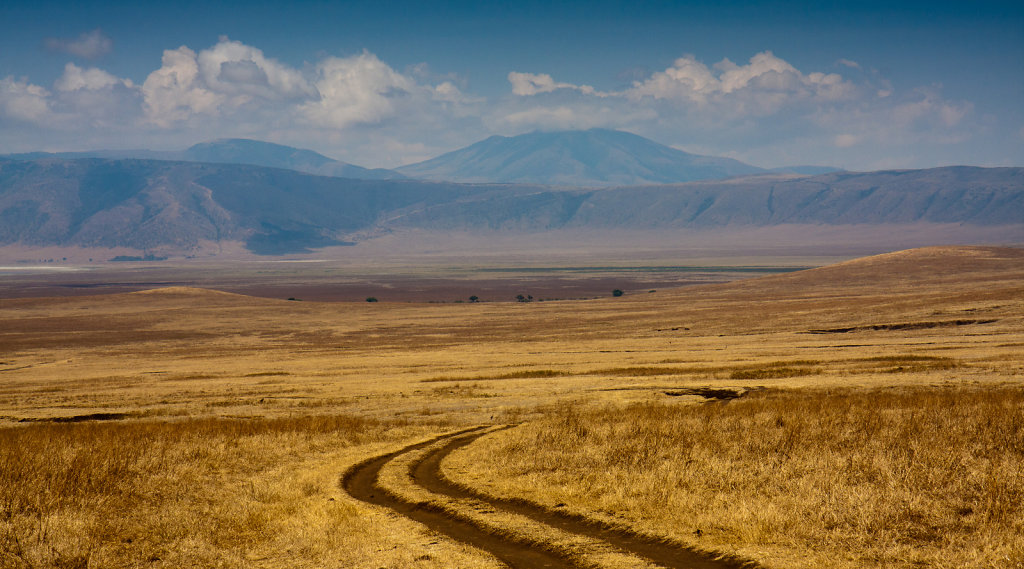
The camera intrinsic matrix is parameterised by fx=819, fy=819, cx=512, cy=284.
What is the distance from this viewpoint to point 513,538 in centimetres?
1127

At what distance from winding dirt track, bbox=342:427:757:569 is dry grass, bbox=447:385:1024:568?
335mm

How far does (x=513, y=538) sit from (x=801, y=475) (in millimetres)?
5259

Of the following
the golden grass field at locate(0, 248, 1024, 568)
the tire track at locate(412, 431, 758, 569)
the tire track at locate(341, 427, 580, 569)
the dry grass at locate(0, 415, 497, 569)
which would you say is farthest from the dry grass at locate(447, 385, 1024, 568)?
the dry grass at locate(0, 415, 497, 569)

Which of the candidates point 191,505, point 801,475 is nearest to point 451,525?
point 191,505

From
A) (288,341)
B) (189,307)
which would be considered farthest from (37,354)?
(189,307)

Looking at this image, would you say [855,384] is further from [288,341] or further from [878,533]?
[288,341]

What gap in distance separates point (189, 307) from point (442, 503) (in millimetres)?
108221

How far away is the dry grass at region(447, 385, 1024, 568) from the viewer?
34.1 ft

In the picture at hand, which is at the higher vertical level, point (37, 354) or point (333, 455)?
point (333, 455)

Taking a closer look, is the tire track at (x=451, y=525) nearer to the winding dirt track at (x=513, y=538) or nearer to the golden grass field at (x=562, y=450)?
the winding dirt track at (x=513, y=538)

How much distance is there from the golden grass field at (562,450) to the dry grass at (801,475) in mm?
51

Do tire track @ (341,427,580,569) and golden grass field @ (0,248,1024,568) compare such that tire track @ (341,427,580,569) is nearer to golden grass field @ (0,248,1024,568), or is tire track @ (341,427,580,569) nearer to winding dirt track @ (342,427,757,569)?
winding dirt track @ (342,427,757,569)

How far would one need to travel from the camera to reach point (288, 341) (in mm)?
76500

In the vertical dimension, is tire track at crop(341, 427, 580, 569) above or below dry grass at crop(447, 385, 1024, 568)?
below
